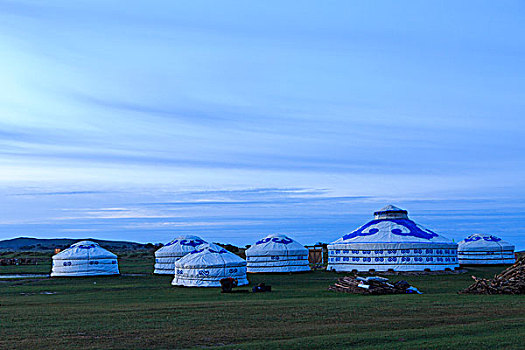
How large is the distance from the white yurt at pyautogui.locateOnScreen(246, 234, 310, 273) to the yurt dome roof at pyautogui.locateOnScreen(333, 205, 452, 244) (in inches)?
89.7

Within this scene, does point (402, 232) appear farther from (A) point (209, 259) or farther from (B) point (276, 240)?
(A) point (209, 259)

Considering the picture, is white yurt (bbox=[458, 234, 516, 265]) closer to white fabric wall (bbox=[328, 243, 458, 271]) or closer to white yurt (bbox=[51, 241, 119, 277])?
white fabric wall (bbox=[328, 243, 458, 271])

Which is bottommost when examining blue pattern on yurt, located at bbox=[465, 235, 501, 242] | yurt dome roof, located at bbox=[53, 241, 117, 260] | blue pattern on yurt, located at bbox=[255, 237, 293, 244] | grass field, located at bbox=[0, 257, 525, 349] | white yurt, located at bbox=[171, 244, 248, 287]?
grass field, located at bbox=[0, 257, 525, 349]

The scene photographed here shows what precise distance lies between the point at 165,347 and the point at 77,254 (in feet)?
82.0

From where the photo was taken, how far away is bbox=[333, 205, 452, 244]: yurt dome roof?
108ft

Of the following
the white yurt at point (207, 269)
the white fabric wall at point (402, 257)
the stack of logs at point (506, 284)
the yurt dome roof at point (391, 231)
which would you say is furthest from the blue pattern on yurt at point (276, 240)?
the stack of logs at point (506, 284)

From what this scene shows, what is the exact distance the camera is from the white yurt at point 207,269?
24.0m

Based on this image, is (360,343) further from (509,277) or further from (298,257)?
(298,257)

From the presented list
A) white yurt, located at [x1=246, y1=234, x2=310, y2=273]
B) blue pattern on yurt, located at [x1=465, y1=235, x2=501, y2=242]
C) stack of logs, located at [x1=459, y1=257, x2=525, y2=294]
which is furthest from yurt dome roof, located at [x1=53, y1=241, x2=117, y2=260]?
blue pattern on yurt, located at [x1=465, y1=235, x2=501, y2=242]

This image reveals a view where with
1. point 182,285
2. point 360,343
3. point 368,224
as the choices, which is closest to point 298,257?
point 368,224

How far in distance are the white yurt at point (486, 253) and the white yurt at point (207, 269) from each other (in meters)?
21.8

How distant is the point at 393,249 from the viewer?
106 ft

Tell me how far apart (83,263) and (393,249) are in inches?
640

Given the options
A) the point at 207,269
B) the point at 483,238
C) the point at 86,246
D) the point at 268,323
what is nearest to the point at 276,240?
the point at 86,246
